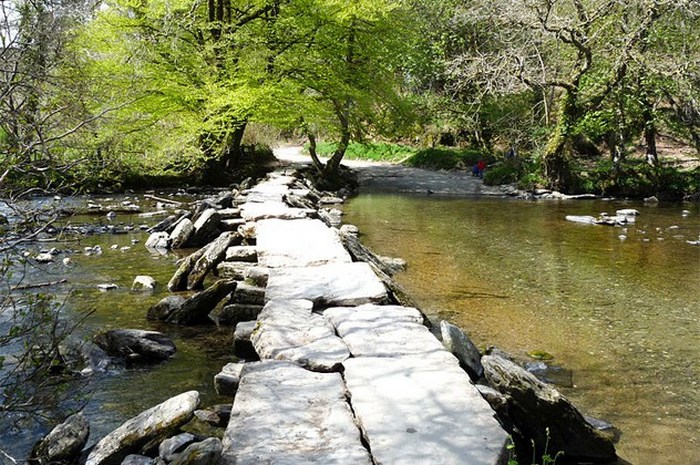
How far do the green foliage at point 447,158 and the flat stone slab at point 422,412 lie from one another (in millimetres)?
22216

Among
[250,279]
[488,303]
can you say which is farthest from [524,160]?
[250,279]

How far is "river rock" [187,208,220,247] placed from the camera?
404 inches

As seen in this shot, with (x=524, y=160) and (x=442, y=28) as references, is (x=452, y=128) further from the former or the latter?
(x=524, y=160)

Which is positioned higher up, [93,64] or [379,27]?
[379,27]

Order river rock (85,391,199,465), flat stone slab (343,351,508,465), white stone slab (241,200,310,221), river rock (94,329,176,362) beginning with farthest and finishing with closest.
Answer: white stone slab (241,200,310,221)
river rock (94,329,176,362)
river rock (85,391,199,465)
flat stone slab (343,351,508,465)

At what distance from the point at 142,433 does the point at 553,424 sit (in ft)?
7.73

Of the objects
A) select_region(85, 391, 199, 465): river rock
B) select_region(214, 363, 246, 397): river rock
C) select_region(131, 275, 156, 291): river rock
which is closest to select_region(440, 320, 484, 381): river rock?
select_region(214, 363, 246, 397): river rock

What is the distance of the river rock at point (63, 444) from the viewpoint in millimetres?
3473

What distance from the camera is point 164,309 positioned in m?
6.32

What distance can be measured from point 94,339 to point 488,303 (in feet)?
13.8

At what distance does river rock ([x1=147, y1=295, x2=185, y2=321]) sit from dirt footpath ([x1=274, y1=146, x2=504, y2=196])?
48.8ft

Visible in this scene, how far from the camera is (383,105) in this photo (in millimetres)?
22234

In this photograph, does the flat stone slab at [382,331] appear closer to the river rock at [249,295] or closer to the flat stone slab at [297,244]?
the river rock at [249,295]

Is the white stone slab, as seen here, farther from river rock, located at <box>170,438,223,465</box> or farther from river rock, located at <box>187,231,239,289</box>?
river rock, located at <box>170,438,223,465</box>
